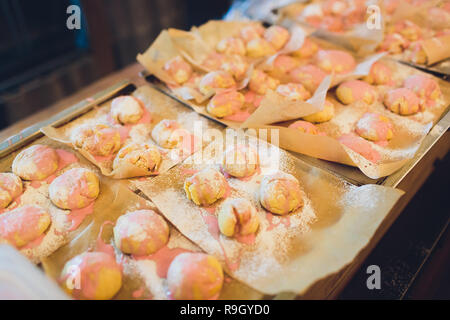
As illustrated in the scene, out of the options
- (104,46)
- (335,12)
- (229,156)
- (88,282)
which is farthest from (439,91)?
(104,46)

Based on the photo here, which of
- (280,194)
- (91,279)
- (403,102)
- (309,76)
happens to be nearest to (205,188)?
(280,194)

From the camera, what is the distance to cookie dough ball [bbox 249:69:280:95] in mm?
2266

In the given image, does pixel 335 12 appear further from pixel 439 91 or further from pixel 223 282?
pixel 223 282

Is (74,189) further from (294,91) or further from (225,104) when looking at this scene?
(294,91)

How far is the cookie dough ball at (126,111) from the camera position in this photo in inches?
80.0

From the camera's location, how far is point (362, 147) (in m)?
1.85

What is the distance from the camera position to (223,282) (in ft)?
4.33

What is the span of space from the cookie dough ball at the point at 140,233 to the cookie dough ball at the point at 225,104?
850 millimetres

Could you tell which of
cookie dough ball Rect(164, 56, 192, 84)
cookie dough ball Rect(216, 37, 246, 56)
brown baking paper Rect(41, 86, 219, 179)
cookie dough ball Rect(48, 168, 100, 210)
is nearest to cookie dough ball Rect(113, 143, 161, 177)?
brown baking paper Rect(41, 86, 219, 179)

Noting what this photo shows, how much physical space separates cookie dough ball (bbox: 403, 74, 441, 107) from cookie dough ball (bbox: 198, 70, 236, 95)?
3.98 ft

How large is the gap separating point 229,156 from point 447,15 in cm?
250

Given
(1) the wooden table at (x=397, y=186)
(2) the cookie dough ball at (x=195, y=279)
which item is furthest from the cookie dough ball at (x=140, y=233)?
(1) the wooden table at (x=397, y=186)

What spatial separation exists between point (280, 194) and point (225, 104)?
0.80 m

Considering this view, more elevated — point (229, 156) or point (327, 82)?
point (327, 82)
